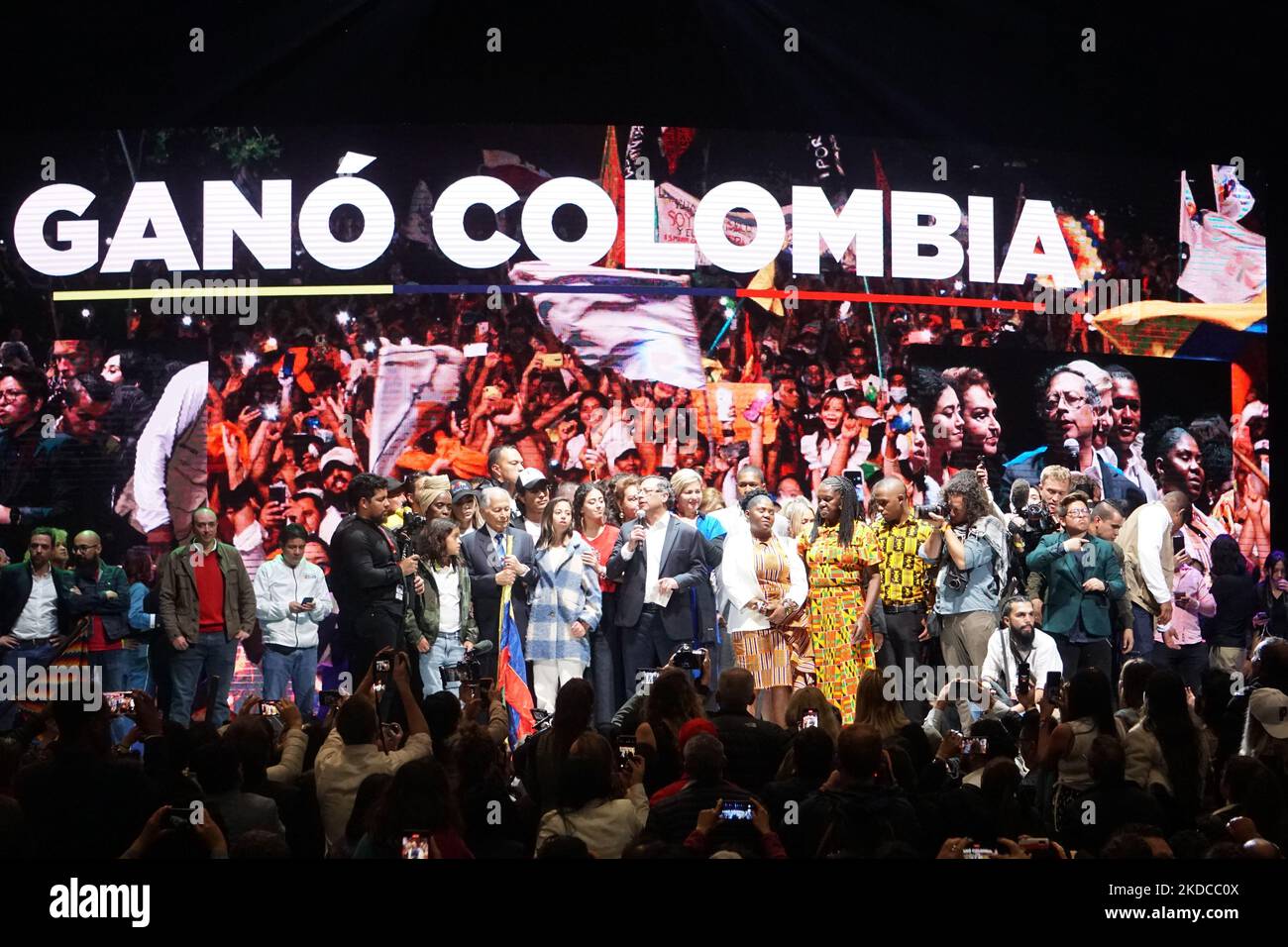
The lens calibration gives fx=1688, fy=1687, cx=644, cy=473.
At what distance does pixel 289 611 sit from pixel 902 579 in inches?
160

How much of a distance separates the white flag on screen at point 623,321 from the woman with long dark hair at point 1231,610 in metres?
4.30

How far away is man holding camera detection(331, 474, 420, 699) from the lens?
35.1ft

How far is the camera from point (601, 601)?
11039mm

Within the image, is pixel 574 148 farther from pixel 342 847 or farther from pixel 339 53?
pixel 342 847

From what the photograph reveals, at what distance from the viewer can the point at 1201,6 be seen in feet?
45.1

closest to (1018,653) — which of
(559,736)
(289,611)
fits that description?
(559,736)

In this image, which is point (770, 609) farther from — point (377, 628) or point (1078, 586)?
point (377, 628)

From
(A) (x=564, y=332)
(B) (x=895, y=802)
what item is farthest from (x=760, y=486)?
(B) (x=895, y=802)

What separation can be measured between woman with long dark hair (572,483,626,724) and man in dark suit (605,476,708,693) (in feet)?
0.35

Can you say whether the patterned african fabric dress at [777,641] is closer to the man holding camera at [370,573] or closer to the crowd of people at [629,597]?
the crowd of people at [629,597]

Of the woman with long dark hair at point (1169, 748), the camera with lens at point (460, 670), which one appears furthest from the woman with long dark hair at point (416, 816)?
the camera with lens at point (460, 670)

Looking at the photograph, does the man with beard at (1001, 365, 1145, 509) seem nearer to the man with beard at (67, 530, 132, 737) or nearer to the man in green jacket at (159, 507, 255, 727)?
the man in green jacket at (159, 507, 255, 727)
